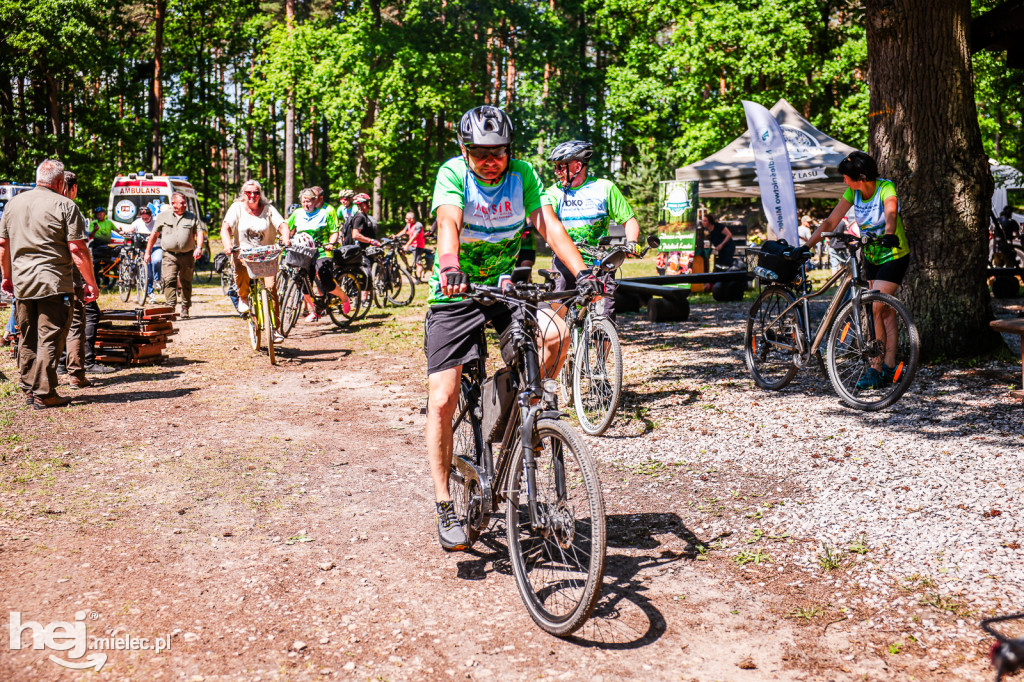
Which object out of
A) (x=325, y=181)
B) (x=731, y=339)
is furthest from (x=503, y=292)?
(x=325, y=181)

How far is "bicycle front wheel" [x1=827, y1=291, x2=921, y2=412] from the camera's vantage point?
6.58m

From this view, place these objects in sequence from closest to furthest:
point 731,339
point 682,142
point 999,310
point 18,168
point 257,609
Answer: point 257,609 < point 731,339 < point 999,310 < point 18,168 < point 682,142

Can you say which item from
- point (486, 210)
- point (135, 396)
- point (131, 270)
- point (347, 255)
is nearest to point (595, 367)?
point (486, 210)

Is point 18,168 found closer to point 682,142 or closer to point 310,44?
point 310,44

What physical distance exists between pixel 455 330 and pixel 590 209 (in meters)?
3.87

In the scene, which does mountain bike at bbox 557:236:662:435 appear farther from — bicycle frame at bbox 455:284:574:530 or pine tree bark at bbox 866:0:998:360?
pine tree bark at bbox 866:0:998:360

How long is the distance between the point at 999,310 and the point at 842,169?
7.26 metres

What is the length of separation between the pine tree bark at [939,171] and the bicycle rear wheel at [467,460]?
5.69 meters

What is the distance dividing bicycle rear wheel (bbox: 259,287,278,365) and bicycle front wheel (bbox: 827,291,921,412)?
605 cm

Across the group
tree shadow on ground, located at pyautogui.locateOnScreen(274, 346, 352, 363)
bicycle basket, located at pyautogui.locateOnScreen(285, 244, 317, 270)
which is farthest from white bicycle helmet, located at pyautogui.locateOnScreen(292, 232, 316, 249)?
tree shadow on ground, located at pyautogui.locateOnScreen(274, 346, 352, 363)

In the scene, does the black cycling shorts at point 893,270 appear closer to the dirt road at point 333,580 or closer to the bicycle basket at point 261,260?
the dirt road at point 333,580

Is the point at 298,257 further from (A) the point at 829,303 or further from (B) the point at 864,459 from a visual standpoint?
(B) the point at 864,459

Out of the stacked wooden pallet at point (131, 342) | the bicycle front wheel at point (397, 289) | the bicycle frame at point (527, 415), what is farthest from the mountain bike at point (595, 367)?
the bicycle front wheel at point (397, 289)

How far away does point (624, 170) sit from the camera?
41562 millimetres
